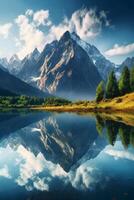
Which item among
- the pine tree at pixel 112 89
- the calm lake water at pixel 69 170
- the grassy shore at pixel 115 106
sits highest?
the pine tree at pixel 112 89

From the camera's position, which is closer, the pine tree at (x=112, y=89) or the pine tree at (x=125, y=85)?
the pine tree at (x=125, y=85)

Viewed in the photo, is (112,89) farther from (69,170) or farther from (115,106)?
(69,170)

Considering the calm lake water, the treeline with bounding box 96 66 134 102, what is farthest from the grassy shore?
the calm lake water

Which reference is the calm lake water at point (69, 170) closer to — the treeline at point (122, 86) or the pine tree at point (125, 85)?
the pine tree at point (125, 85)

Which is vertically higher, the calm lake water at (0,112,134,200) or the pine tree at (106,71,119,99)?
the pine tree at (106,71,119,99)

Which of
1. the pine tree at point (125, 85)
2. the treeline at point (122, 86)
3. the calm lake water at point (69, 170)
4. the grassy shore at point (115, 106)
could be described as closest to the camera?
the calm lake water at point (69, 170)

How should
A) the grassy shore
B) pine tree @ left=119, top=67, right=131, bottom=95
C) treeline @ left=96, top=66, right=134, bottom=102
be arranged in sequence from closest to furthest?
the grassy shore
pine tree @ left=119, top=67, right=131, bottom=95
treeline @ left=96, top=66, right=134, bottom=102

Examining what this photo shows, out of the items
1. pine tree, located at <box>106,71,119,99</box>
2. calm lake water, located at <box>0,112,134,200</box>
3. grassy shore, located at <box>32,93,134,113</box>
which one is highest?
pine tree, located at <box>106,71,119,99</box>


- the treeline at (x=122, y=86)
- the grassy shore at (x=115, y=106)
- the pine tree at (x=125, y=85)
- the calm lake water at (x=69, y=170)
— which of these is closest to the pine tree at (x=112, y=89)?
the treeline at (x=122, y=86)

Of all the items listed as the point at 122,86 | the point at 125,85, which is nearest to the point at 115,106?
the point at 122,86

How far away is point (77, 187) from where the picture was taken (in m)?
27.3

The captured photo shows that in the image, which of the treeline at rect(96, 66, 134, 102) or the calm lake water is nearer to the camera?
the calm lake water

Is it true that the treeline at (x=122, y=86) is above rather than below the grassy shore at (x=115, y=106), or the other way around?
above

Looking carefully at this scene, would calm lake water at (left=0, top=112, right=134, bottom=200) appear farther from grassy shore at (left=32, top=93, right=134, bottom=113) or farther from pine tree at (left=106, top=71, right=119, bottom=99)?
pine tree at (left=106, top=71, right=119, bottom=99)
